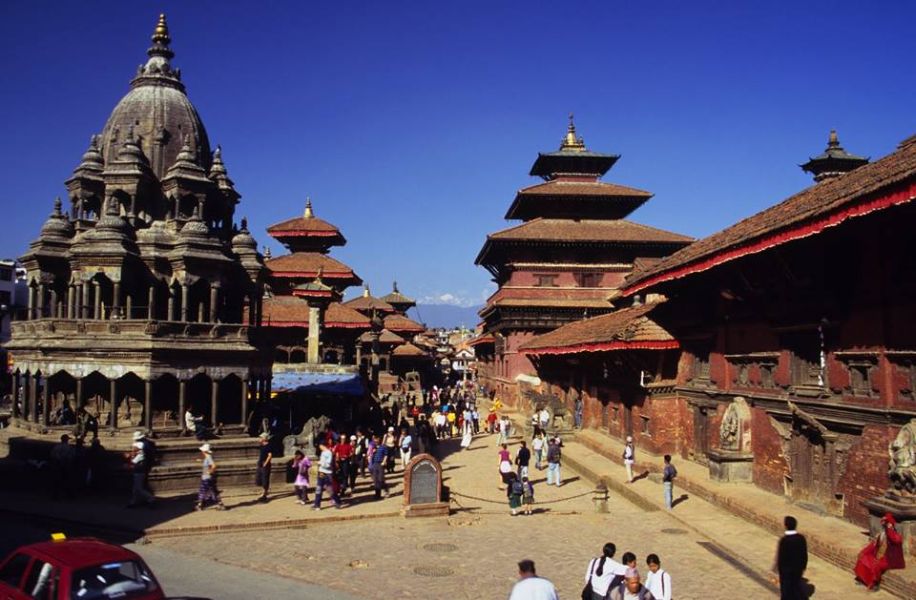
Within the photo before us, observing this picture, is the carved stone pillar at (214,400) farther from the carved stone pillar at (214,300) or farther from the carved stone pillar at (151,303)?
the carved stone pillar at (151,303)

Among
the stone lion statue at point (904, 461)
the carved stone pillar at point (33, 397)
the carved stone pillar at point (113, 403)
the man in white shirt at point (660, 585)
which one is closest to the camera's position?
the man in white shirt at point (660, 585)

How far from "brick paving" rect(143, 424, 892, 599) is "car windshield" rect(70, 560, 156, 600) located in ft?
13.5

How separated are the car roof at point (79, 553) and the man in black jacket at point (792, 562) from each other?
800 cm

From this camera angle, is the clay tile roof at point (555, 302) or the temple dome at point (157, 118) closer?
the temple dome at point (157, 118)

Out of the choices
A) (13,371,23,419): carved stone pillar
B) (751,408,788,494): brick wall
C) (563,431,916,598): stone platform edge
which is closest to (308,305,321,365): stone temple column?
(13,371,23,419): carved stone pillar

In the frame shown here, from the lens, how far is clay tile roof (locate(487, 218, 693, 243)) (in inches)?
1827

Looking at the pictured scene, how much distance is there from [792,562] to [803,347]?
673 centimetres

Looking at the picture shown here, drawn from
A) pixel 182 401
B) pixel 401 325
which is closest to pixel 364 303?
pixel 401 325

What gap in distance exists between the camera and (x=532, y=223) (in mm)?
48719

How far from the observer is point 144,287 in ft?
82.0

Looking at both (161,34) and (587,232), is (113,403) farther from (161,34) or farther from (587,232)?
(587,232)

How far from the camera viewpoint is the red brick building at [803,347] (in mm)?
11758

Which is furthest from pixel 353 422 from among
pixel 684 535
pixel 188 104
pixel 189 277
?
pixel 684 535

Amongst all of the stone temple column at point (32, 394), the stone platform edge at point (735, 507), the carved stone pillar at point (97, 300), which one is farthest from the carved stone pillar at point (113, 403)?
the stone platform edge at point (735, 507)
